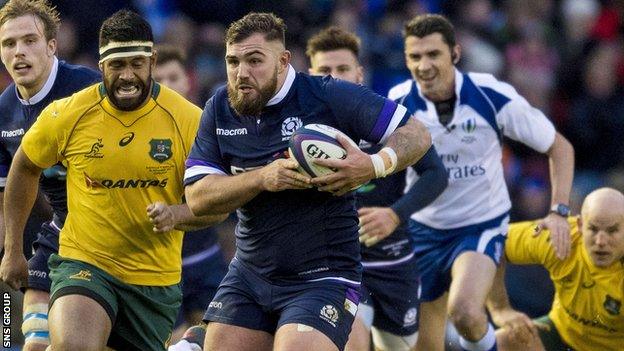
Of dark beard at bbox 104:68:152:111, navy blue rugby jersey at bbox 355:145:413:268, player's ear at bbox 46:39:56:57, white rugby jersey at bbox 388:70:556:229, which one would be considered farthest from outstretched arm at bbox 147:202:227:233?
white rugby jersey at bbox 388:70:556:229

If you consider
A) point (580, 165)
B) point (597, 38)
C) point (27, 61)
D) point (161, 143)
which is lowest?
point (580, 165)

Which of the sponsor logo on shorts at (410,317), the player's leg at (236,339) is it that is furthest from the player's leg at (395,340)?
the player's leg at (236,339)

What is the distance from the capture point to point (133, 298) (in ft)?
26.3

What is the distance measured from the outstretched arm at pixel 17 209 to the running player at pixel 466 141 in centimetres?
295

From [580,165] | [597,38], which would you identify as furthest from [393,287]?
[597,38]

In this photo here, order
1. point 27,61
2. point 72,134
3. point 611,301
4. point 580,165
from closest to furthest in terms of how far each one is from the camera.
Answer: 1. point 72,134
2. point 27,61
3. point 611,301
4. point 580,165

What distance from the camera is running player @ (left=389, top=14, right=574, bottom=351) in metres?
9.81

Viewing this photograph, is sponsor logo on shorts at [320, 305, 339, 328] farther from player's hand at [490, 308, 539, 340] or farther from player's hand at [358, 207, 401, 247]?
player's hand at [490, 308, 539, 340]

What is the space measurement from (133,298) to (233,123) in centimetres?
146

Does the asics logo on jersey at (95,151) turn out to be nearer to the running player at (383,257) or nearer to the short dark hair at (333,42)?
the running player at (383,257)

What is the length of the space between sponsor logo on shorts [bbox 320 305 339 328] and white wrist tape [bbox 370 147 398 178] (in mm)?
756

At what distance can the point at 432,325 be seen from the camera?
412 inches

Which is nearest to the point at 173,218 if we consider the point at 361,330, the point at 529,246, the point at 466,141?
the point at 361,330

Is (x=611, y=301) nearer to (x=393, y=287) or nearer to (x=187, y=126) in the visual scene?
(x=393, y=287)
